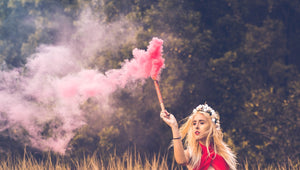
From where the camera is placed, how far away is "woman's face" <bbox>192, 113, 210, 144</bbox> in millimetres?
4422

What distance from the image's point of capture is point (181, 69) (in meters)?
8.12

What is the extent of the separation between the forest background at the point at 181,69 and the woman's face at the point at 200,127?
11.1ft

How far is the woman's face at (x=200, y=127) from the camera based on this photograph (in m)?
4.42

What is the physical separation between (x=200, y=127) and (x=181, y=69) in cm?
374

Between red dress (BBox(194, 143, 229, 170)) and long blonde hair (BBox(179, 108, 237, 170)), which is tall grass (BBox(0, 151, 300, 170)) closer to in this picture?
long blonde hair (BBox(179, 108, 237, 170))

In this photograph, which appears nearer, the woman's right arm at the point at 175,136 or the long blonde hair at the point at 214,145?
the woman's right arm at the point at 175,136

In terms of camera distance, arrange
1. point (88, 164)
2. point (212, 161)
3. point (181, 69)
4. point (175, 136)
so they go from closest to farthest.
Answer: point (175, 136) → point (212, 161) → point (88, 164) → point (181, 69)

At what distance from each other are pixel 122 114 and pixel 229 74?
239 centimetres

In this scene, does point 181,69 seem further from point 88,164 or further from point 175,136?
point 175,136

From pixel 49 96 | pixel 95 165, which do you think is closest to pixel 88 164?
pixel 95 165

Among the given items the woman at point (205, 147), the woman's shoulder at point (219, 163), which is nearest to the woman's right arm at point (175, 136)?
the woman at point (205, 147)

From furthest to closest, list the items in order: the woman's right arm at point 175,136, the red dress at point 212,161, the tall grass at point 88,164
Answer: the tall grass at point 88,164
the red dress at point 212,161
the woman's right arm at point 175,136

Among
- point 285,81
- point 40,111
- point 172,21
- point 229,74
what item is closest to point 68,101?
point 40,111

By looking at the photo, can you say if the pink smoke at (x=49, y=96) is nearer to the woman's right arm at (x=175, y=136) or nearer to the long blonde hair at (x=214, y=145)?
the long blonde hair at (x=214, y=145)
